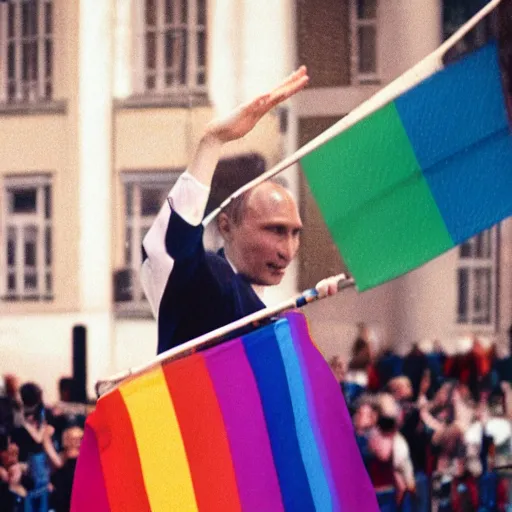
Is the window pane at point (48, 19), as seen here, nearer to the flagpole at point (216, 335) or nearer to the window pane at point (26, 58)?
the window pane at point (26, 58)

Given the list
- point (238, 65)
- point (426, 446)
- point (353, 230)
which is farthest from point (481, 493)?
point (238, 65)

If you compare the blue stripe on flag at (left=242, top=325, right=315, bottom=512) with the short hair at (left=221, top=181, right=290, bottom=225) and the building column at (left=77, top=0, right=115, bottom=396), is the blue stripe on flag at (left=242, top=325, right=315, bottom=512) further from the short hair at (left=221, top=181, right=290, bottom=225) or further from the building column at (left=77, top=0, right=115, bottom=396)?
the building column at (left=77, top=0, right=115, bottom=396)

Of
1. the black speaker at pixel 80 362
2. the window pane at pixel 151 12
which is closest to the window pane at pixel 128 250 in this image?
the black speaker at pixel 80 362

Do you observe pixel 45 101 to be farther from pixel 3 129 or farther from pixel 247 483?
pixel 247 483

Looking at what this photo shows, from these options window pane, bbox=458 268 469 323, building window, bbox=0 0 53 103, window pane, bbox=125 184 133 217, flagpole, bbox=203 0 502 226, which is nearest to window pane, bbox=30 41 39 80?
building window, bbox=0 0 53 103

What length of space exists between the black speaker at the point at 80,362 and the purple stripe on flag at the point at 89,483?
207mm

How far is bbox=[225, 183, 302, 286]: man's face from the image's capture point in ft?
9.98

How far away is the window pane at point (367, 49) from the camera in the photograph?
120 inches

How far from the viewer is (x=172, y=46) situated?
313 centimetres

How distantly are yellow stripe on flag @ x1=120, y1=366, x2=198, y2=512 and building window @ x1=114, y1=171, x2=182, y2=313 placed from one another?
0.22 metres

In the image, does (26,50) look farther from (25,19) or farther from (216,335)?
(216,335)

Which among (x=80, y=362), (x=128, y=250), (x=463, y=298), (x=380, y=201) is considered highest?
(x=380, y=201)

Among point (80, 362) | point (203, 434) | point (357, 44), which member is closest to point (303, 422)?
point (203, 434)

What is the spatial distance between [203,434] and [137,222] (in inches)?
21.3
